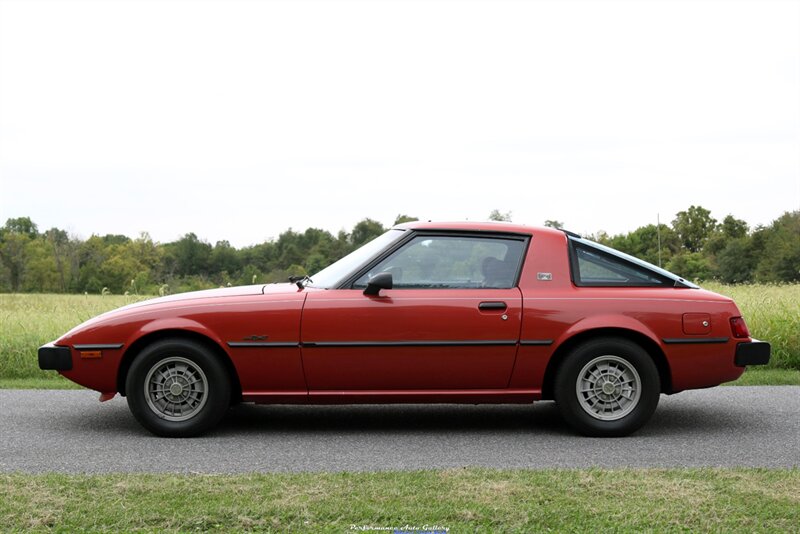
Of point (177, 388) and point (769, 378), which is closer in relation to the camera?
point (177, 388)

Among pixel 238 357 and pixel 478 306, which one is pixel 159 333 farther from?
pixel 478 306

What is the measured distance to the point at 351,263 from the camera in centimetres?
720

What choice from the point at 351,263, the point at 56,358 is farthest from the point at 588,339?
the point at 56,358

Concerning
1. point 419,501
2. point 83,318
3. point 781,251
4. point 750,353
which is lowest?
point 419,501

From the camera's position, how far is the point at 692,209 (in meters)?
76.3

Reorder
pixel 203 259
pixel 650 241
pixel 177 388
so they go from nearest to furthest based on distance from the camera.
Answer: pixel 177 388 → pixel 203 259 → pixel 650 241

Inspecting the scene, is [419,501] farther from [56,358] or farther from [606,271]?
[56,358]

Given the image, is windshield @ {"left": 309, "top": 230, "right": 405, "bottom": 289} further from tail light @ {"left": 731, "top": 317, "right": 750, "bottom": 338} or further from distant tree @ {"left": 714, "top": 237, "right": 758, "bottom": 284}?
distant tree @ {"left": 714, "top": 237, "right": 758, "bottom": 284}

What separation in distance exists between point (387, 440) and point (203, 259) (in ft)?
72.0

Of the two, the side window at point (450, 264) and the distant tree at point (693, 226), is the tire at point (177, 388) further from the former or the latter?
the distant tree at point (693, 226)

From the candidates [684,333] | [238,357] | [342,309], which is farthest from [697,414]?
[238,357]

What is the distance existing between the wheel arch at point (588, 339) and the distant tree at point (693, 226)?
7002 centimetres

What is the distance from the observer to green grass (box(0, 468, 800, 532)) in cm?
459

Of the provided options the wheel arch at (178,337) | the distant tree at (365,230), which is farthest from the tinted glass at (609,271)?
the distant tree at (365,230)
